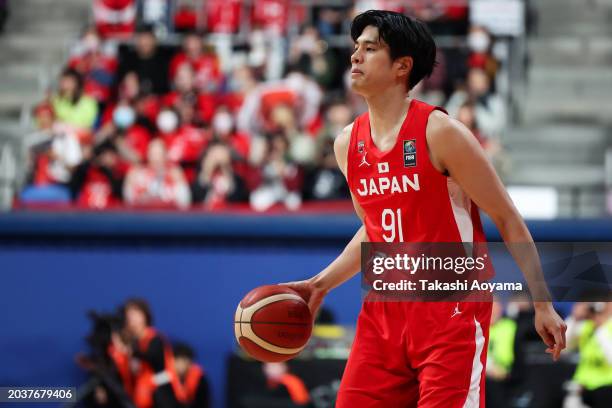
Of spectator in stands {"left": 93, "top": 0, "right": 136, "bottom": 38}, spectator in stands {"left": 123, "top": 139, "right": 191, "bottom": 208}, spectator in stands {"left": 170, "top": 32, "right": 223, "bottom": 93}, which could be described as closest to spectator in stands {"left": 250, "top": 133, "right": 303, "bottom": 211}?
spectator in stands {"left": 123, "top": 139, "right": 191, "bottom": 208}

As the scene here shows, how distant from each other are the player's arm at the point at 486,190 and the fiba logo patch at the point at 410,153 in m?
0.06

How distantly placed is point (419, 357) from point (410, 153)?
778mm

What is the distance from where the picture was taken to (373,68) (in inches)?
170

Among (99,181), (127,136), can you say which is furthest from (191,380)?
(127,136)

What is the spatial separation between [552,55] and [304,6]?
305cm

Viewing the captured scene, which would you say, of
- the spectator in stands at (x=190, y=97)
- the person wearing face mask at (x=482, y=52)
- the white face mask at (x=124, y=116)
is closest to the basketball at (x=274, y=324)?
the spectator in stands at (x=190, y=97)

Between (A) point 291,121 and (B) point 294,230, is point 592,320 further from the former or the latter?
(A) point 291,121

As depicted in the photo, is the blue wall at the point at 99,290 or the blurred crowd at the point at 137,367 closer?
the blurred crowd at the point at 137,367

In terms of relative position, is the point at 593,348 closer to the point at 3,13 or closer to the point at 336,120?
the point at 336,120

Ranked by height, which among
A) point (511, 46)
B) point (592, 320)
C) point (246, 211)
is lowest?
point (592, 320)

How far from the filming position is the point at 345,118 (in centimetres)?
1040

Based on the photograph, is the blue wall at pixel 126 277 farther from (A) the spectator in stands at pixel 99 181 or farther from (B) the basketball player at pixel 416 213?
(B) the basketball player at pixel 416 213

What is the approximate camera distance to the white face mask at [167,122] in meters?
11.1

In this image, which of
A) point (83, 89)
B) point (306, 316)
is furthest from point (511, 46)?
point (306, 316)
